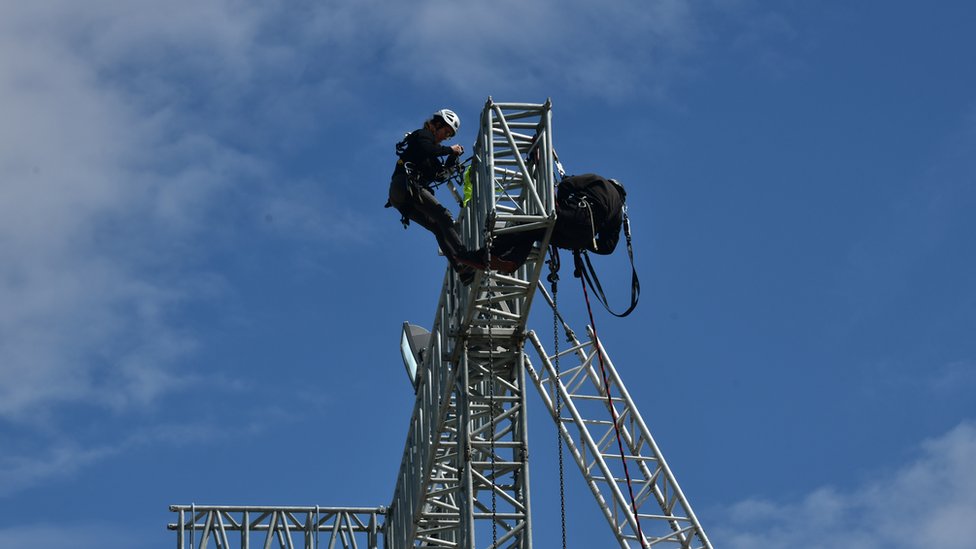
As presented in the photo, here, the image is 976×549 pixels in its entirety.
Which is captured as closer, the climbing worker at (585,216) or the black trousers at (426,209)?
the climbing worker at (585,216)

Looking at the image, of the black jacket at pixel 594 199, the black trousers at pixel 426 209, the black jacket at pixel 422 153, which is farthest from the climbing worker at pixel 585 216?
the black jacket at pixel 422 153

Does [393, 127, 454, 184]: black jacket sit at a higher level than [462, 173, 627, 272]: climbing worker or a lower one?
higher

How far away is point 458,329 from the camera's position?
2648 cm

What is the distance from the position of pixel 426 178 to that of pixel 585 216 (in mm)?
2277

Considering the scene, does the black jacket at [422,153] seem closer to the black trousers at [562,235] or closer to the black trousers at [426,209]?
the black trousers at [426,209]

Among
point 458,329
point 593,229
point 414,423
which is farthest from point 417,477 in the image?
point 593,229

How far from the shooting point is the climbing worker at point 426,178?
2588 centimetres

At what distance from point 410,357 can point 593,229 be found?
809cm

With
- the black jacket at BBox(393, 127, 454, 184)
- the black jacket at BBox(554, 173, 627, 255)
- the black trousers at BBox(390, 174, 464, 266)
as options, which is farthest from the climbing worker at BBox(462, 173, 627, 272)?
the black jacket at BBox(393, 127, 454, 184)

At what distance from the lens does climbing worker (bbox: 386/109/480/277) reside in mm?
25875

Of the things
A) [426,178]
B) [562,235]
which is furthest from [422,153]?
[562,235]

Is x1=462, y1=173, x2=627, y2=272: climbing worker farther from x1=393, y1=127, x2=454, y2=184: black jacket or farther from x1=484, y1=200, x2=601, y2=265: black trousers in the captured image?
x1=393, y1=127, x2=454, y2=184: black jacket

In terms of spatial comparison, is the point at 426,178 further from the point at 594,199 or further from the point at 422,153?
the point at 594,199

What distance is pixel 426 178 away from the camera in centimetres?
2620
